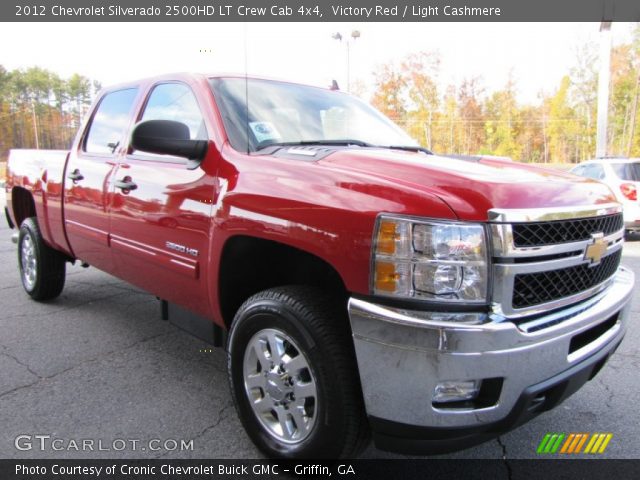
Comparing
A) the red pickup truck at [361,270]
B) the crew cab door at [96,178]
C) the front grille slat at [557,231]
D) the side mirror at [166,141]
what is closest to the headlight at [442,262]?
the red pickup truck at [361,270]

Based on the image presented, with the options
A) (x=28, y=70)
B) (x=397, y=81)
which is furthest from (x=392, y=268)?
(x=28, y=70)

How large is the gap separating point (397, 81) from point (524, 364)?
40241mm

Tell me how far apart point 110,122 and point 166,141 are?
5.70ft

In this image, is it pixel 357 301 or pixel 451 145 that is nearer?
pixel 357 301

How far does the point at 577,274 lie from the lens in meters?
2.02

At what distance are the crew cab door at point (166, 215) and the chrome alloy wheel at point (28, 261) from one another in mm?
1920

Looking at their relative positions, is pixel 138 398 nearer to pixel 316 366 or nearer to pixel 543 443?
pixel 316 366

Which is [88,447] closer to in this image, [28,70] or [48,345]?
[48,345]

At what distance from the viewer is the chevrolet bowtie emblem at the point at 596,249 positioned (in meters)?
2.02

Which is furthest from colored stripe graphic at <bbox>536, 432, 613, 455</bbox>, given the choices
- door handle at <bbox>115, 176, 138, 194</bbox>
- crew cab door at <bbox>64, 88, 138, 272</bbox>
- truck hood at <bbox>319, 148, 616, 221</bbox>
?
crew cab door at <bbox>64, 88, 138, 272</bbox>

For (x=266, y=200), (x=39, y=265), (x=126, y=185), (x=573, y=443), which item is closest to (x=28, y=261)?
(x=39, y=265)

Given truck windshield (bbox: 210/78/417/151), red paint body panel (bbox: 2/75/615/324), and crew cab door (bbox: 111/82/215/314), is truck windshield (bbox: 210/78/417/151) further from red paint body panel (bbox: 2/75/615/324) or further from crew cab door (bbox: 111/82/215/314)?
crew cab door (bbox: 111/82/215/314)

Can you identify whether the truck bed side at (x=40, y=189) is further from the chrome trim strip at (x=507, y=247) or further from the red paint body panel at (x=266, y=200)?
the chrome trim strip at (x=507, y=247)

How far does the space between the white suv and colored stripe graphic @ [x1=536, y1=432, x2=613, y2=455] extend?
23.9 feet
